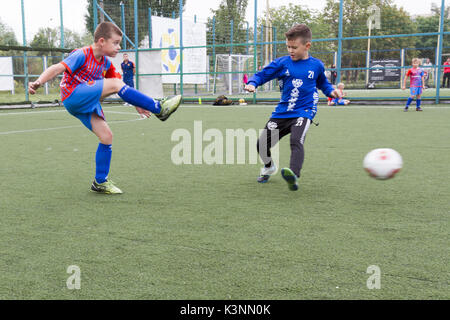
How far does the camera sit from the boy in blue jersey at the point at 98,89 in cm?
401

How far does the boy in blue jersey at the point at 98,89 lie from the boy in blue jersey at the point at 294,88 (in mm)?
1092

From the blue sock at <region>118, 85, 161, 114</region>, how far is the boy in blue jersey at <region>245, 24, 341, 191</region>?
3.30ft

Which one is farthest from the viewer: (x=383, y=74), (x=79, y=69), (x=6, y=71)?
(x=383, y=74)

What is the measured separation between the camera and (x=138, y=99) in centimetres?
403

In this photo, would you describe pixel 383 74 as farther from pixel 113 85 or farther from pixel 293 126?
pixel 113 85

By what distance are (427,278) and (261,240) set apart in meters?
1.03

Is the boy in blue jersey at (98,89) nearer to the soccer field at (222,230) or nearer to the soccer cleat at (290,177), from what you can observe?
the soccer field at (222,230)

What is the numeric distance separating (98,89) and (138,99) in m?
0.37

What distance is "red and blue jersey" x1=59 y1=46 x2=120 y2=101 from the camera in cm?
402

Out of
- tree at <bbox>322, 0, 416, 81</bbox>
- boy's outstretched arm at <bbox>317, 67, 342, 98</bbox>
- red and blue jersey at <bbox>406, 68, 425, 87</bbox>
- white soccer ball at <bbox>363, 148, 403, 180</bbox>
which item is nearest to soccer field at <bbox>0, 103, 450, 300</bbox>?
white soccer ball at <bbox>363, 148, 403, 180</bbox>

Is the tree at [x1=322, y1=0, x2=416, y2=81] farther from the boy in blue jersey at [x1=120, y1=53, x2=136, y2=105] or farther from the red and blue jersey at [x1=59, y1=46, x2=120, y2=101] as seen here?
the red and blue jersey at [x1=59, y1=46, x2=120, y2=101]

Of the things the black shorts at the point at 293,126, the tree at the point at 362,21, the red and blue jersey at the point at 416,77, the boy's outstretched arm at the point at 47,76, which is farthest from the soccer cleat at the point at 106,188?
the tree at the point at 362,21

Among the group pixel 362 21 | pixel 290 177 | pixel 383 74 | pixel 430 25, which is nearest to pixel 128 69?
pixel 362 21
